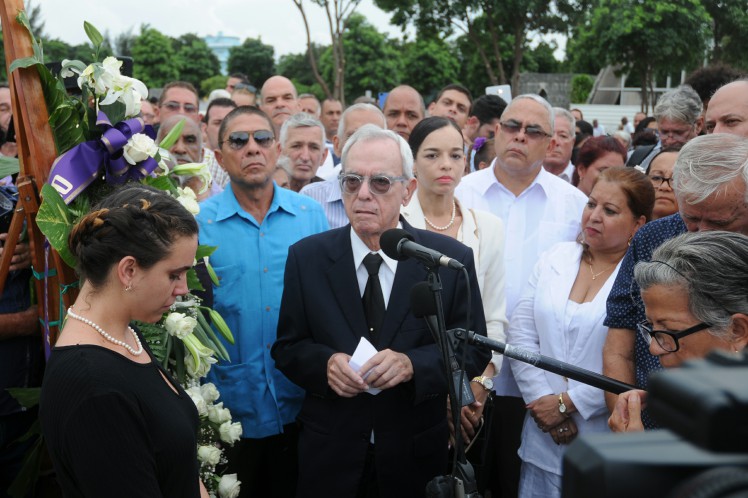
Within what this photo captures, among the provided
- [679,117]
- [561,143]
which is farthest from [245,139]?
[561,143]

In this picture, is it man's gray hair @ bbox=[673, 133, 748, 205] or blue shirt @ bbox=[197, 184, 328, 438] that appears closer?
man's gray hair @ bbox=[673, 133, 748, 205]

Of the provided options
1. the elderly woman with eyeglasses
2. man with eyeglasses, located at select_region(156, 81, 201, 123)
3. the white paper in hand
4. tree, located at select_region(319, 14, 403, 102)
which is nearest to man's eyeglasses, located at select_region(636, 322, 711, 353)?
the elderly woman with eyeglasses

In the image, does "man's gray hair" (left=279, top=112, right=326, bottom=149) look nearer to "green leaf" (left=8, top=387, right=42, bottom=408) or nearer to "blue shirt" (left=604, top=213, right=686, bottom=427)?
"blue shirt" (left=604, top=213, right=686, bottom=427)

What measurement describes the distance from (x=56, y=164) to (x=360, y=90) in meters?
41.1

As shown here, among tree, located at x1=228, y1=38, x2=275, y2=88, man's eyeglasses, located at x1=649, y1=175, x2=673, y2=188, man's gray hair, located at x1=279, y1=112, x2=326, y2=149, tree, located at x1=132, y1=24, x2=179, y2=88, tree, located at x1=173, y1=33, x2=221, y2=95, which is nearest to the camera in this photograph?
man's eyeglasses, located at x1=649, y1=175, x2=673, y2=188

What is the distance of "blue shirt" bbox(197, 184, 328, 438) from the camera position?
3889 millimetres

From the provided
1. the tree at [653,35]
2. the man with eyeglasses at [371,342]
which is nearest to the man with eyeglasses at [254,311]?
the man with eyeglasses at [371,342]

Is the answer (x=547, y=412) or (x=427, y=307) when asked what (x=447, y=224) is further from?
(x=427, y=307)

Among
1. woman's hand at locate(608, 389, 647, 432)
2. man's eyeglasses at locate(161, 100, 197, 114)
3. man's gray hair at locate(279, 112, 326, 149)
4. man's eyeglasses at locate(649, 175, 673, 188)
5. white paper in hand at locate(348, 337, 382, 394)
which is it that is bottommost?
woman's hand at locate(608, 389, 647, 432)

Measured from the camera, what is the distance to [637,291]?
3.36 meters

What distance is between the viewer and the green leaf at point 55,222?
2.71 meters

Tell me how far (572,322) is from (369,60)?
130ft

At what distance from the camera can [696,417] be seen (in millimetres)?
682

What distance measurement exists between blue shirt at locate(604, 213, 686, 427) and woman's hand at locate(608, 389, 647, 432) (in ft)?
1.57
